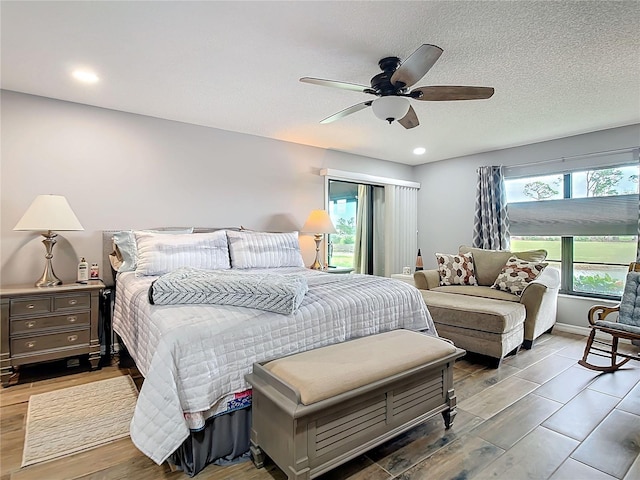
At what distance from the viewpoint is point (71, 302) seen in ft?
9.30

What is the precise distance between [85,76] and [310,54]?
179 cm

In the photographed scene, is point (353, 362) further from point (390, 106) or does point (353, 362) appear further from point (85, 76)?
point (85, 76)

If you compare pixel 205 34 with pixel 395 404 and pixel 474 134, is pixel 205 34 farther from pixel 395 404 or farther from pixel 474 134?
pixel 474 134

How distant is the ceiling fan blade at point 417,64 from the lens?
1.85 meters

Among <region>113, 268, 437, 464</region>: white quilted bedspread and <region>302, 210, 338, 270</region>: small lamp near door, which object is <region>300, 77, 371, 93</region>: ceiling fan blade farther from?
<region>302, 210, 338, 270</region>: small lamp near door

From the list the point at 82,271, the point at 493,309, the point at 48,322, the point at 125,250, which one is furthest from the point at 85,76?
the point at 493,309

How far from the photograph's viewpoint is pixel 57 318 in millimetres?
2777

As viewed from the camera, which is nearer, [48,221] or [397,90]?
[397,90]

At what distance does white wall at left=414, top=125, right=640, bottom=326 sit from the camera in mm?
4086

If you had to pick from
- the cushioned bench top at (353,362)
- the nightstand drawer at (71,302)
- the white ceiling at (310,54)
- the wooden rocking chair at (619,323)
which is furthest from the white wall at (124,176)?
the wooden rocking chair at (619,323)

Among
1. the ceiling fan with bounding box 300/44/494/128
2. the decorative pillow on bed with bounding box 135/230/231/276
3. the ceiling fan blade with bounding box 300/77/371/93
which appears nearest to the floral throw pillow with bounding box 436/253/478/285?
the ceiling fan with bounding box 300/44/494/128

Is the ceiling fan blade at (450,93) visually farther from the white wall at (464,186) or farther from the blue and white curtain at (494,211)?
the blue and white curtain at (494,211)

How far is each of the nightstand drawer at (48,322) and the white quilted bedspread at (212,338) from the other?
631mm

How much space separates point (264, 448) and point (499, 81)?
307 centimetres
